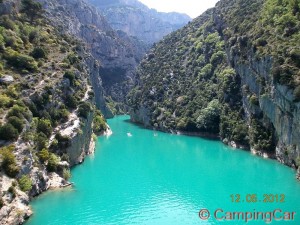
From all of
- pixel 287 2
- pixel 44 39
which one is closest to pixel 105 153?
pixel 44 39

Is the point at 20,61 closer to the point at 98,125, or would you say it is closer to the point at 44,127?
the point at 44,127

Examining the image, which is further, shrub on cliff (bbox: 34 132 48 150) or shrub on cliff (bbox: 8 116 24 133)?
shrub on cliff (bbox: 34 132 48 150)

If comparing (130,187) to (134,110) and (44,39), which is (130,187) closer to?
(44,39)

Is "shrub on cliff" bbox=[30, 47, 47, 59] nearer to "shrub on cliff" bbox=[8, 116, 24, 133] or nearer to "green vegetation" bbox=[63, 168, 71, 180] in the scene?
"shrub on cliff" bbox=[8, 116, 24, 133]

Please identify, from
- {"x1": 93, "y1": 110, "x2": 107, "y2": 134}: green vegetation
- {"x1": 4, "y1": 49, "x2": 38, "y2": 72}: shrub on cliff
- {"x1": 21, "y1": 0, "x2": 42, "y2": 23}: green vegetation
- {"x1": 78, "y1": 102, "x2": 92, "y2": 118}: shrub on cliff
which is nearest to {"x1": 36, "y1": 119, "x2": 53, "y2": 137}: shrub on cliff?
{"x1": 78, "y1": 102, "x2": 92, "y2": 118}: shrub on cliff

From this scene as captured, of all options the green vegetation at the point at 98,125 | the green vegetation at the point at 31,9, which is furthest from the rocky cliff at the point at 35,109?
the green vegetation at the point at 98,125

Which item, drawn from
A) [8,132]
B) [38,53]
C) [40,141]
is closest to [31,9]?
[38,53]
